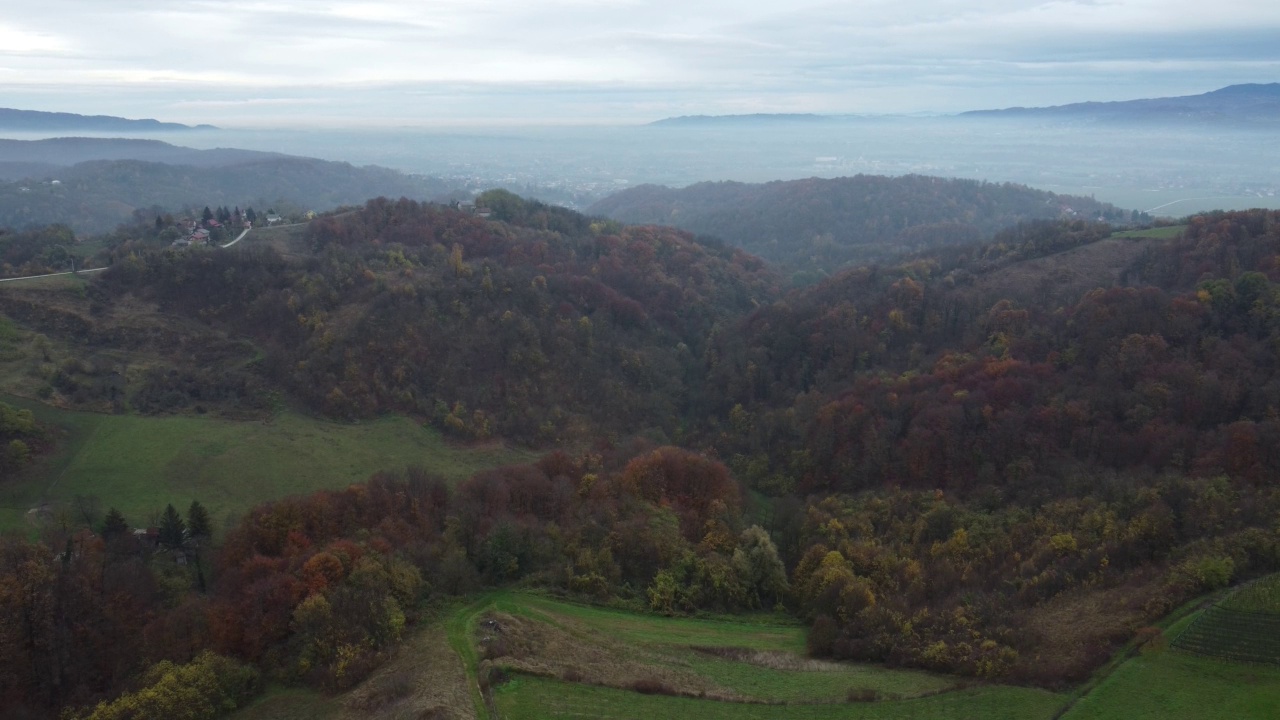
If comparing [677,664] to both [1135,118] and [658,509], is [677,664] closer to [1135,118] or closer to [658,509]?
[658,509]

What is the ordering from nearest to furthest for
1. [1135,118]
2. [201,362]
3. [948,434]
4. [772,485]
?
1. [948,434]
2. [772,485]
3. [201,362]
4. [1135,118]

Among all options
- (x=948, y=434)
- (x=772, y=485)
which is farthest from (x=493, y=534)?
(x=948, y=434)

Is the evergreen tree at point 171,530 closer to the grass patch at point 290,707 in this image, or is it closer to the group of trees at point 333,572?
the group of trees at point 333,572

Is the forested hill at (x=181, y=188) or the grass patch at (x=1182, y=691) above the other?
the forested hill at (x=181, y=188)

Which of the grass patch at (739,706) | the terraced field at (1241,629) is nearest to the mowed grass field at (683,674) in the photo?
the grass patch at (739,706)

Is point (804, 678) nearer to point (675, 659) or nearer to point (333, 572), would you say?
point (675, 659)
